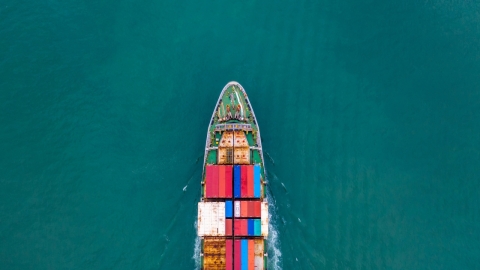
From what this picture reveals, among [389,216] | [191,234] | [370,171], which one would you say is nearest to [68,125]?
[191,234]

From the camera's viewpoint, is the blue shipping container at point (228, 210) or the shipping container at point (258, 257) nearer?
the blue shipping container at point (228, 210)

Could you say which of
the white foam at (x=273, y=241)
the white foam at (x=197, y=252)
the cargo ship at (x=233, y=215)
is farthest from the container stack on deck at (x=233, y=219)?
the white foam at (x=273, y=241)

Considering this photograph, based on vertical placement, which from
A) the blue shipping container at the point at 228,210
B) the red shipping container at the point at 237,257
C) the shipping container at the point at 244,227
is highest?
the blue shipping container at the point at 228,210

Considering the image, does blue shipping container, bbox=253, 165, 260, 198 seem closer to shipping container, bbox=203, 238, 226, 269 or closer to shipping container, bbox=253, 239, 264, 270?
shipping container, bbox=253, 239, 264, 270

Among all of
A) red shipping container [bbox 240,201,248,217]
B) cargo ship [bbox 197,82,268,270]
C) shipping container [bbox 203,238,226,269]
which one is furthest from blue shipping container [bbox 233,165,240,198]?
shipping container [bbox 203,238,226,269]

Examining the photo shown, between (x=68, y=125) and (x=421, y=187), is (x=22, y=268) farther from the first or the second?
(x=421, y=187)

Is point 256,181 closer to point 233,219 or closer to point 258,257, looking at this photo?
point 233,219

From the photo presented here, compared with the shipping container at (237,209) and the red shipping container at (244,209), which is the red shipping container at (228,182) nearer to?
the shipping container at (237,209)
